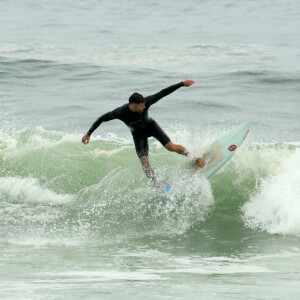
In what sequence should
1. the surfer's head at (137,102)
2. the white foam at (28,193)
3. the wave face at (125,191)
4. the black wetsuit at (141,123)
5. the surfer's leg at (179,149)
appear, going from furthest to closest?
the white foam at (28,193), the wave face at (125,191), the surfer's leg at (179,149), the black wetsuit at (141,123), the surfer's head at (137,102)

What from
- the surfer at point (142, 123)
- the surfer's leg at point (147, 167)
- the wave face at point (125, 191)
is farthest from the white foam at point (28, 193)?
the surfer at point (142, 123)

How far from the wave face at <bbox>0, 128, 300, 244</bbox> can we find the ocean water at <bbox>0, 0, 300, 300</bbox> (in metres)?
0.02

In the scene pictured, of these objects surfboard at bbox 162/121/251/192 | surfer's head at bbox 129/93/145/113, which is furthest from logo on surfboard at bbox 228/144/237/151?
surfer's head at bbox 129/93/145/113

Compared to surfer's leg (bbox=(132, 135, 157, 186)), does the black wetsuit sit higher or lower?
higher

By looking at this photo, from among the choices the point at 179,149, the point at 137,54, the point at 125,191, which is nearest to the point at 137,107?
the point at 179,149

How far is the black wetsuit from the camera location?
11445 millimetres

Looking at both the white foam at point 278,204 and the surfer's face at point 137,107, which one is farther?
the white foam at point 278,204

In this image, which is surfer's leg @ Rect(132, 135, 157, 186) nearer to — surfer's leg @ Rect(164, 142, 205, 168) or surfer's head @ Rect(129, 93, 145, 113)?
surfer's leg @ Rect(164, 142, 205, 168)

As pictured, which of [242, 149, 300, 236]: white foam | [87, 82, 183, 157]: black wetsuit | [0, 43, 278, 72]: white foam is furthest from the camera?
[0, 43, 278, 72]: white foam

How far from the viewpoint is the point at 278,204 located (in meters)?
12.1

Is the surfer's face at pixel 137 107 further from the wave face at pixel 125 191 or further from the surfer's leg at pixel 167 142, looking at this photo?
the wave face at pixel 125 191

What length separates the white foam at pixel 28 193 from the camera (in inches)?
524

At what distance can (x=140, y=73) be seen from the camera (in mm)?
24328

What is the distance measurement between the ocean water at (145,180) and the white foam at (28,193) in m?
0.03
